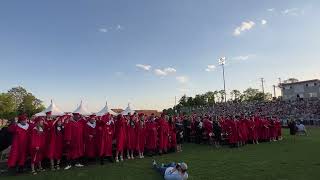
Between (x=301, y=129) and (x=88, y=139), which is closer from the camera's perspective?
(x=88, y=139)

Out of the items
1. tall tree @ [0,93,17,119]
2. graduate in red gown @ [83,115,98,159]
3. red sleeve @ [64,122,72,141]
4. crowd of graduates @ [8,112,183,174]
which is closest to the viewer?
crowd of graduates @ [8,112,183,174]

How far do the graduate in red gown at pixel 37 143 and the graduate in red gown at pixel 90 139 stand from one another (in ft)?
5.36

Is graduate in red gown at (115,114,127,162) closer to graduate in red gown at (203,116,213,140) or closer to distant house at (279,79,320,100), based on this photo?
graduate in red gown at (203,116,213,140)

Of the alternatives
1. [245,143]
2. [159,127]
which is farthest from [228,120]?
[159,127]

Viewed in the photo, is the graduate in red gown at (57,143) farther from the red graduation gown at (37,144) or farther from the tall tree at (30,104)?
the tall tree at (30,104)

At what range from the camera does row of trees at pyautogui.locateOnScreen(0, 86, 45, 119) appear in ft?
299

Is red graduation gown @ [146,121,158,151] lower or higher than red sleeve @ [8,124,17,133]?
lower

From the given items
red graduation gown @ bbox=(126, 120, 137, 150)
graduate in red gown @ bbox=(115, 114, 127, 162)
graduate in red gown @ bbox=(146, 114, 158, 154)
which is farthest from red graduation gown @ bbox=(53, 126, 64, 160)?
graduate in red gown @ bbox=(146, 114, 158, 154)

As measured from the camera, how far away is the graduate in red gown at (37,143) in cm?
1123

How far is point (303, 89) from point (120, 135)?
90.7 meters

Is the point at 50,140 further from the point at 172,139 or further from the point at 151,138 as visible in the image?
the point at 172,139

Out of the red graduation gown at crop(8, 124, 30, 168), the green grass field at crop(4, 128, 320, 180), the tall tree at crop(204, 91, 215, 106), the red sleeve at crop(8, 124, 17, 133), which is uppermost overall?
the tall tree at crop(204, 91, 215, 106)

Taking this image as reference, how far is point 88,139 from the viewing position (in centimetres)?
1281

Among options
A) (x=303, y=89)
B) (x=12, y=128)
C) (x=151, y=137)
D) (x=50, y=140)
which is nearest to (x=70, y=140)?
(x=50, y=140)
